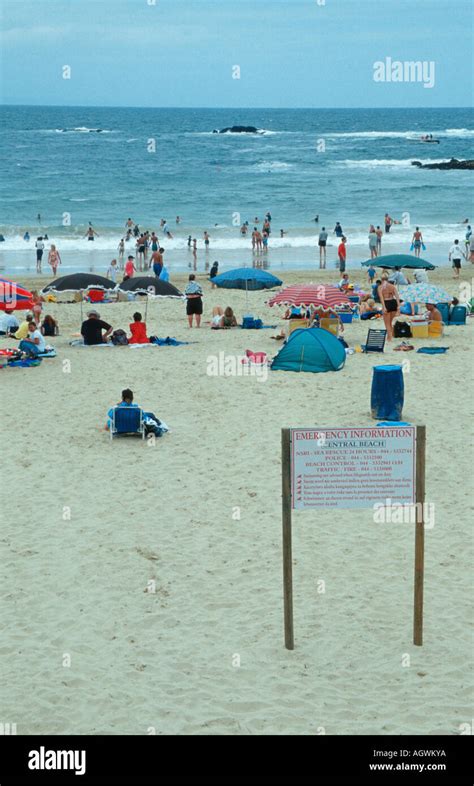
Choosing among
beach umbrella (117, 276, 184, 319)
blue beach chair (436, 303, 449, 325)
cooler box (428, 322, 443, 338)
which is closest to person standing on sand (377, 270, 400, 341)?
cooler box (428, 322, 443, 338)

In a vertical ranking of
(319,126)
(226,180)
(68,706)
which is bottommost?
(68,706)

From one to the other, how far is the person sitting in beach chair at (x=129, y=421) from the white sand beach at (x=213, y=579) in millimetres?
199

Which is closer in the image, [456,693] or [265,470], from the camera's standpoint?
[456,693]

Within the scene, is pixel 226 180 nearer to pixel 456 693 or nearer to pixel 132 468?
pixel 132 468

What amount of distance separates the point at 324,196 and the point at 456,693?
49.9 m

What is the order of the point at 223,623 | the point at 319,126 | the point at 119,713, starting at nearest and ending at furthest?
the point at 119,713
the point at 223,623
the point at 319,126

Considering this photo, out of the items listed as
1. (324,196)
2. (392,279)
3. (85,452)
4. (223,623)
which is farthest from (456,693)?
(324,196)

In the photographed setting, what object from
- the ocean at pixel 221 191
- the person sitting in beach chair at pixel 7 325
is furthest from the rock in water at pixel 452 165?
the person sitting in beach chair at pixel 7 325

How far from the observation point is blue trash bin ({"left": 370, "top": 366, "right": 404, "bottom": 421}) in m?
11.9

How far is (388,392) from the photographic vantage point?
39.2 feet

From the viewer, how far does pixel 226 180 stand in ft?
207

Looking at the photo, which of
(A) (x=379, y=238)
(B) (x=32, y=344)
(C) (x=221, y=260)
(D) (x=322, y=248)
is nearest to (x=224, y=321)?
(B) (x=32, y=344)

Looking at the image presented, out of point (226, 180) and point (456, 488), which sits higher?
point (226, 180)

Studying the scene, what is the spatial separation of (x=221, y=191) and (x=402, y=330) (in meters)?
40.5
